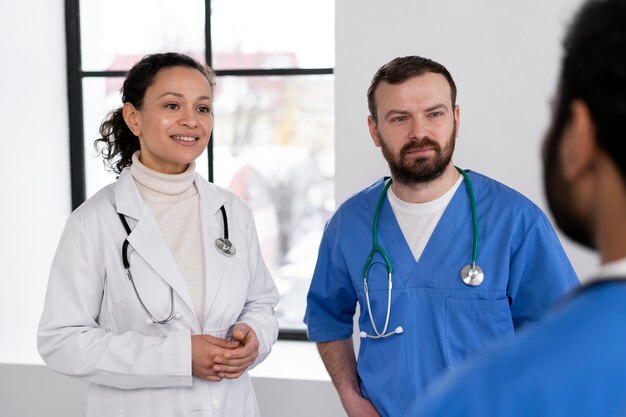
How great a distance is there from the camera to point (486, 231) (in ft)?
5.69

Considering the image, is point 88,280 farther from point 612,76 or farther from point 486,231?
point 612,76

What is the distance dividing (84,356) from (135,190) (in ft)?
1.41

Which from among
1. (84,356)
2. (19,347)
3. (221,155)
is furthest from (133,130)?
(19,347)

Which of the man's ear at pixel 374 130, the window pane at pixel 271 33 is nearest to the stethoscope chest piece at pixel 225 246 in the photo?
the man's ear at pixel 374 130

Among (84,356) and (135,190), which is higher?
(135,190)

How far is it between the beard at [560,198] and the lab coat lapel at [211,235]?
1.28 metres

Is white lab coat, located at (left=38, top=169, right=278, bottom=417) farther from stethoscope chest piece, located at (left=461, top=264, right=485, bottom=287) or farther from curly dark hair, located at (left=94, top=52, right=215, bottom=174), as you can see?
stethoscope chest piece, located at (left=461, top=264, right=485, bottom=287)

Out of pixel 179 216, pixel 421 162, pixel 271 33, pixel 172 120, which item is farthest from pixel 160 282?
pixel 271 33

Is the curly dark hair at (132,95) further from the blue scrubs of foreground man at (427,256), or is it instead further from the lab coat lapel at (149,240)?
the blue scrubs of foreground man at (427,256)

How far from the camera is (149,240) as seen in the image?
6.05 feet

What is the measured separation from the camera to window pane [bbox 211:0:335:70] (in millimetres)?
3168

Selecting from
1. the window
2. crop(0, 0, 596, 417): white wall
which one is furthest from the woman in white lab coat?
the window

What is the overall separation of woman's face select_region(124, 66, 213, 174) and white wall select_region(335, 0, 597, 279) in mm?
792

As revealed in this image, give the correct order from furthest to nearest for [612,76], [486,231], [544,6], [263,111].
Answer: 1. [263,111]
2. [544,6]
3. [486,231]
4. [612,76]
